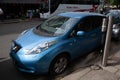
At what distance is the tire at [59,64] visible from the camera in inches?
169

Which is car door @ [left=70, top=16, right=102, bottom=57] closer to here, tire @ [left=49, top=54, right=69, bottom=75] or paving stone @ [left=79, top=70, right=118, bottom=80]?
tire @ [left=49, top=54, right=69, bottom=75]

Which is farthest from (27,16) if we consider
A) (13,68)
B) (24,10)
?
(13,68)

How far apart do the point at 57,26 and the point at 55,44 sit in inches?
34.1

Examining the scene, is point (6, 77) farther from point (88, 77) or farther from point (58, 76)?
point (88, 77)

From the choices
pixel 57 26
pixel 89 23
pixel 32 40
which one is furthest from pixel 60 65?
pixel 89 23

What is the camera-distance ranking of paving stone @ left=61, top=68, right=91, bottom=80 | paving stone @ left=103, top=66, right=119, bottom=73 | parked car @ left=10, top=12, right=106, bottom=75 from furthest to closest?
paving stone @ left=103, top=66, right=119, bottom=73, paving stone @ left=61, top=68, right=91, bottom=80, parked car @ left=10, top=12, right=106, bottom=75

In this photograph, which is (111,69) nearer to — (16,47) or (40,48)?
(40,48)

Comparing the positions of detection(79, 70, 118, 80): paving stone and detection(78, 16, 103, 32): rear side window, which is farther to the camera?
detection(78, 16, 103, 32): rear side window

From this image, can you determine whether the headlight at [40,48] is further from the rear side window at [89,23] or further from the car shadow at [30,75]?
the rear side window at [89,23]

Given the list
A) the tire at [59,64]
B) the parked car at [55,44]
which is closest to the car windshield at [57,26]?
the parked car at [55,44]

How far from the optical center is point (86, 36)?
5160 mm

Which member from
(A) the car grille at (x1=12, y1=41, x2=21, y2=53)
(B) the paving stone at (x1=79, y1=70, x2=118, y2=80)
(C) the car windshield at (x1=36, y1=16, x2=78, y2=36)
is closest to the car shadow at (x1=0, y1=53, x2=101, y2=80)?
(B) the paving stone at (x1=79, y1=70, x2=118, y2=80)

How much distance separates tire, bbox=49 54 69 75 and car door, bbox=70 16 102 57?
323 millimetres

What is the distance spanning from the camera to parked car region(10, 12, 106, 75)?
4082 millimetres
